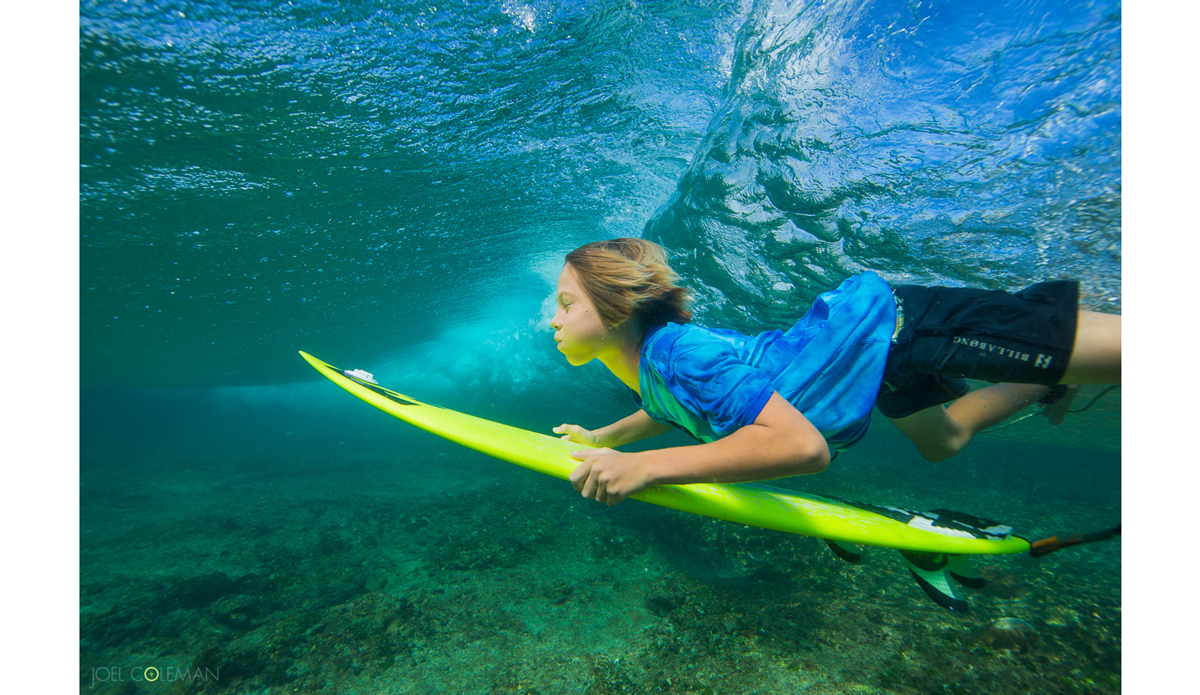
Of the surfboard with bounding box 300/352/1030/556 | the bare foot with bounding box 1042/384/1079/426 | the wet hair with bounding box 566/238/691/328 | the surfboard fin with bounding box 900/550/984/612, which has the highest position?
the wet hair with bounding box 566/238/691/328

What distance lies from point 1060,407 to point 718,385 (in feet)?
9.04

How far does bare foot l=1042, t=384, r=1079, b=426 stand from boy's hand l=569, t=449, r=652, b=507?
288cm

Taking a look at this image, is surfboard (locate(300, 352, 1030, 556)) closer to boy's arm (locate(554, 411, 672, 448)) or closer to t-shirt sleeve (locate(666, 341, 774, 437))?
boy's arm (locate(554, 411, 672, 448))

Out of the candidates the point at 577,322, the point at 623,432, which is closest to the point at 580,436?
the point at 623,432

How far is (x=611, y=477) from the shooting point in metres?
1.81

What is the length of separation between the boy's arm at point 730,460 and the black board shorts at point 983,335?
988 millimetres

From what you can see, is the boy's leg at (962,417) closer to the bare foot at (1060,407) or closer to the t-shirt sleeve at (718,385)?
the bare foot at (1060,407)

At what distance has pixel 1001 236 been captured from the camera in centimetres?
564

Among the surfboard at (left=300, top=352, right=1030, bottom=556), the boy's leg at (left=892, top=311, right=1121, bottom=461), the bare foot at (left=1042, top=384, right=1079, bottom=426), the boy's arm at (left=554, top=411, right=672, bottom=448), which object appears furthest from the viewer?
the boy's arm at (left=554, top=411, right=672, bottom=448)

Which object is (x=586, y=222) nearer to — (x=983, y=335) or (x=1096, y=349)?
(x=983, y=335)

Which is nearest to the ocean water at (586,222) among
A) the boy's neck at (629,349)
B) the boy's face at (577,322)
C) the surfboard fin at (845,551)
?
the surfboard fin at (845,551)

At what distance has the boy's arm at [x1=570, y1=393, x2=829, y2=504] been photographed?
166cm

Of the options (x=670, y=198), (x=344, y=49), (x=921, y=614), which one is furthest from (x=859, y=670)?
(x=344, y=49)

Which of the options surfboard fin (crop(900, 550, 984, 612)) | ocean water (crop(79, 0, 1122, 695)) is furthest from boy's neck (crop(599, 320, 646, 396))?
ocean water (crop(79, 0, 1122, 695))
